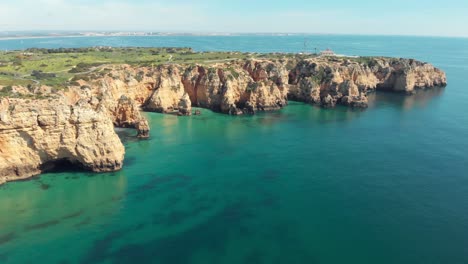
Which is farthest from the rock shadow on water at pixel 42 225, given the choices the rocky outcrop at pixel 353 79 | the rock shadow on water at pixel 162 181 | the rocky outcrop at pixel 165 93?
the rocky outcrop at pixel 353 79

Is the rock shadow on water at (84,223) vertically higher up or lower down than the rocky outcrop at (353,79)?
lower down

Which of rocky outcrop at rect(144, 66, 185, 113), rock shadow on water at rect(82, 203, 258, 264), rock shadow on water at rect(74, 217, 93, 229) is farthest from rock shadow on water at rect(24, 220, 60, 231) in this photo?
rocky outcrop at rect(144, 66, 185, 113)

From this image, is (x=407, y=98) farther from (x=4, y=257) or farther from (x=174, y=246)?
(x=4, y=257)

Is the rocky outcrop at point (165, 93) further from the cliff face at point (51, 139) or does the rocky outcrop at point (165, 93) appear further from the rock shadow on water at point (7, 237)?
the rock shadow on water at point (7, 237)

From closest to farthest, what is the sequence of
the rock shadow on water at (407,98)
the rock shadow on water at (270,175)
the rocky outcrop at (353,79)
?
the rock shadow on water at (270,175) → the rocky outcrop at (353,79) → the rock shadow on water at (407,98)

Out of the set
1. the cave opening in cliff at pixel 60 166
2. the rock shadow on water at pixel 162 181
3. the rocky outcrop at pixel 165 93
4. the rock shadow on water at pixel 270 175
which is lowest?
the rock shadow on water at pixel 162 181

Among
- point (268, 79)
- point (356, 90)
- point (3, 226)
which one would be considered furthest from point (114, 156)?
point (356, 90)

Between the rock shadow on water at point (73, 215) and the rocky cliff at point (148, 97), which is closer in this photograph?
the rock shadow on water at point (73, 215)
